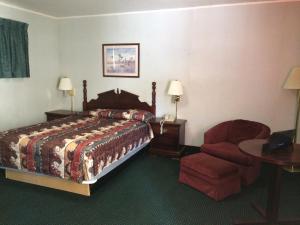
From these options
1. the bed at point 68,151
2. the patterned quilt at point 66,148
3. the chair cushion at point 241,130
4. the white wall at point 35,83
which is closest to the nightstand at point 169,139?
the bed at point 68,151

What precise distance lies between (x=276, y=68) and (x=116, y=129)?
244 centimetres

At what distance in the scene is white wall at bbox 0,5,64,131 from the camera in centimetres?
380

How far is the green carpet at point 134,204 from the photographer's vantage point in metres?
2.31

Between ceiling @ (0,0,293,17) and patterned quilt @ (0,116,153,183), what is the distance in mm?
1807

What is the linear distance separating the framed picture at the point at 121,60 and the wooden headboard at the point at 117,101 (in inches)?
13.4

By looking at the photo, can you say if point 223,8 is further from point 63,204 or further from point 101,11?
point 63,204

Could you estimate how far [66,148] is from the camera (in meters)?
2.54

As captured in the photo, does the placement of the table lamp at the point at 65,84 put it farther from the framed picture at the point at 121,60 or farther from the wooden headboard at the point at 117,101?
the framed picture at the point at 121,60

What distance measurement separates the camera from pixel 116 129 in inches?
129

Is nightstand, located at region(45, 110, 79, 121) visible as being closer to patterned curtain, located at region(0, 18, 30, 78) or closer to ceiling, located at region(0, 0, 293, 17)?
patterned curtain, located at region(0, 18, 30, 78)

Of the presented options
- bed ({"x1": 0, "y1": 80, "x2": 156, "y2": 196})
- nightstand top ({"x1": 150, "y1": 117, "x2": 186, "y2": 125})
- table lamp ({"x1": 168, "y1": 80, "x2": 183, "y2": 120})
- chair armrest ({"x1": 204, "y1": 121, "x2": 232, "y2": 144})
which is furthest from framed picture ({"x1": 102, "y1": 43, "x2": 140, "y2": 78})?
chair armrest ({"x1": 204, "y1": 121, "x2": 232, "y2": 144})

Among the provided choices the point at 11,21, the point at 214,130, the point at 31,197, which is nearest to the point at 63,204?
the point at 31,197

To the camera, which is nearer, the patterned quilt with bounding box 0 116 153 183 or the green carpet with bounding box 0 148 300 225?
the green carpet with bounding box 0 148 300 225

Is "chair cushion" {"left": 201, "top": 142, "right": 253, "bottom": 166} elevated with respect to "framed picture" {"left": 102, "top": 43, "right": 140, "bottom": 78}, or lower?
lower
